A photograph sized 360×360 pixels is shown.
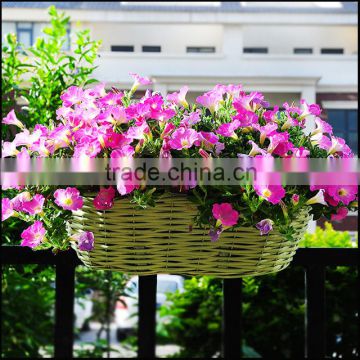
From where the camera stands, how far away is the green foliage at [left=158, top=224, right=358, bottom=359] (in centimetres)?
218

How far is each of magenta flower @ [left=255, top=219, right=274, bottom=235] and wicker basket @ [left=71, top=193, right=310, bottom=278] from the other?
6 cm

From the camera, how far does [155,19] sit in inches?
524

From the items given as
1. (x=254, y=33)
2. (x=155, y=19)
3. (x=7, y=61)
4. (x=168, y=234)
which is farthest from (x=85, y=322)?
(x=254, y=33)

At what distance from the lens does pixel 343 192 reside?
825mm

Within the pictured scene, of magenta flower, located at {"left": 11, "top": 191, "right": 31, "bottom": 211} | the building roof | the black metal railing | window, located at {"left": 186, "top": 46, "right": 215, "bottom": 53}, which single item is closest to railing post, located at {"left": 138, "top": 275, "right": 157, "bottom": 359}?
the black metal railing

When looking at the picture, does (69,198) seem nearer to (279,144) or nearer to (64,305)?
(279,144)

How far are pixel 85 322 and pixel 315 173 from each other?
6.32 ft

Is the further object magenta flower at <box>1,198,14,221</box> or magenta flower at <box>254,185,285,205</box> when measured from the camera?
magenta flower at <box>1,198,14,221</box>

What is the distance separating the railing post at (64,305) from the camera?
1.18 meters

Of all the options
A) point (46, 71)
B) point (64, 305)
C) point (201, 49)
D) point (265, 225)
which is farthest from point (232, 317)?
point (201, 49)

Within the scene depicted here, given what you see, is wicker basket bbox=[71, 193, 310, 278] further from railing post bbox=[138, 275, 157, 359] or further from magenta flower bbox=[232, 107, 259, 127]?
railing post bbox=[138, 275, 157, 359]

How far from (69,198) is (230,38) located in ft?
40.8

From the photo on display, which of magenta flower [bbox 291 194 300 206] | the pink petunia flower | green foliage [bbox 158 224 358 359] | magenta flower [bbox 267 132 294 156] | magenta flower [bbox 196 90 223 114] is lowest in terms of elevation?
green foliage [bbox 158 224 358 359]

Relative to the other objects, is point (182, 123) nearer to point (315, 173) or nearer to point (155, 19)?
point (315, 173)
